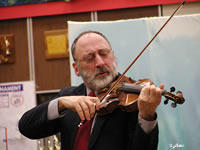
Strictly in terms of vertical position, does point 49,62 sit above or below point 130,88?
above

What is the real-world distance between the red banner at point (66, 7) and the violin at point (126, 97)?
1.66m

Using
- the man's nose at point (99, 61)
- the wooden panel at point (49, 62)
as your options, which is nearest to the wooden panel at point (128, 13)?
the wooden panel at point (49, 62)

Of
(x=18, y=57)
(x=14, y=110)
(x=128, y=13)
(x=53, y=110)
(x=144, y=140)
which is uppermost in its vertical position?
(x=128, y=13)

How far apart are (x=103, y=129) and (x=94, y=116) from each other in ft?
0.31

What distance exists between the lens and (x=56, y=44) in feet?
10.1

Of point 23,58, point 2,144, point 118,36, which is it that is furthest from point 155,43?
point 2,144

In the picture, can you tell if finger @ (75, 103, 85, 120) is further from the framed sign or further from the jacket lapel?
the framed sign

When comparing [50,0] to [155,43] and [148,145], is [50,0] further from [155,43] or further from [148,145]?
[148,145]

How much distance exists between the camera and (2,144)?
9.00ft

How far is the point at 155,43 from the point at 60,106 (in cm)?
127

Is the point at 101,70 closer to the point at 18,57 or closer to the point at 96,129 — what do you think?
the point at 96,129

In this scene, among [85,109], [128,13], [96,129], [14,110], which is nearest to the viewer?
[85,109]

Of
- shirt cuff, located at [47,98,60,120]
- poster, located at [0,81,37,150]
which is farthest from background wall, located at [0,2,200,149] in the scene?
shirt cuff, located at [47,98,60,120]

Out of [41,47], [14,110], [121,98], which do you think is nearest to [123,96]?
[121,98]
